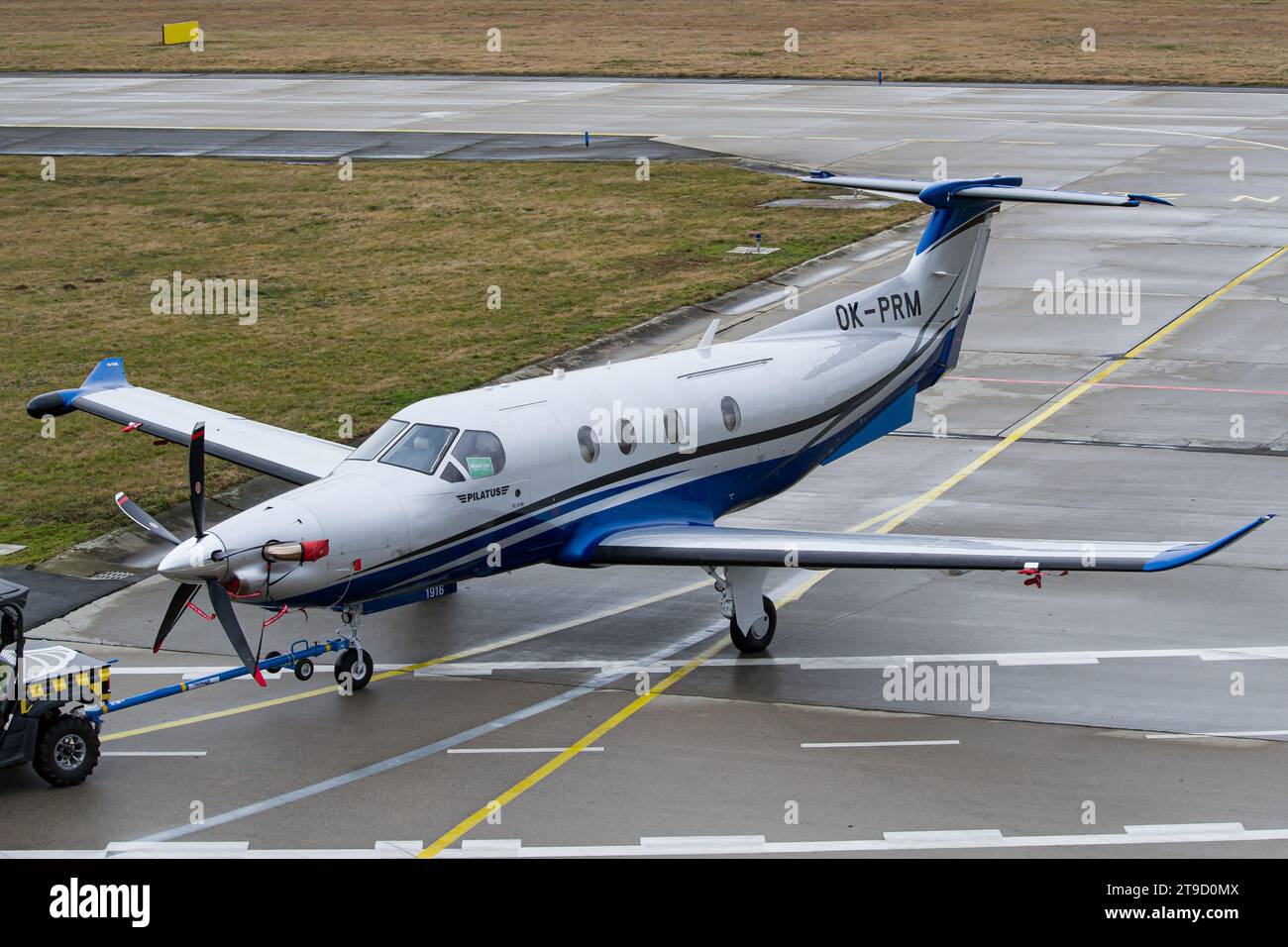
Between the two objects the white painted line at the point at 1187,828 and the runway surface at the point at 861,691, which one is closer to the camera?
the white painted line at the point at 1187,828

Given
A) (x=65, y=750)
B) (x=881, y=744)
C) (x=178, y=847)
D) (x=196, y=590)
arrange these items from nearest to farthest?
(x=178, y=847), (x=65, y=750), (x=196, y=590), (x=881, y=744)

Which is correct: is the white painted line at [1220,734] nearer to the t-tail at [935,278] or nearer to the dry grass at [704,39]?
the t-tail at [935,278]

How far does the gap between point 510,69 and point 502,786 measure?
2777 inches

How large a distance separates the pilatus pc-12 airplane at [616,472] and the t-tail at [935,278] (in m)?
0.04

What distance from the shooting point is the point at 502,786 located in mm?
17188

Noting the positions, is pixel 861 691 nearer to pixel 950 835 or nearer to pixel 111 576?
pixel 950 835

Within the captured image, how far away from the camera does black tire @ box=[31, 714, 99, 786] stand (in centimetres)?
1697

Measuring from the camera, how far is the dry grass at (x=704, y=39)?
80438mm

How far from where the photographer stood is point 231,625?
17.3m

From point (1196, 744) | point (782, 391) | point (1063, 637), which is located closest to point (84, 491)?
point (782, 391)

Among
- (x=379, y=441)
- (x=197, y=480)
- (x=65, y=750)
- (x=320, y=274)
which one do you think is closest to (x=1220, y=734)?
(x=379, y=441)

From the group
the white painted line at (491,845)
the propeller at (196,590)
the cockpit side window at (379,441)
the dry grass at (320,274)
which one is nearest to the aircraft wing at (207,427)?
the dry grass at (320,274)

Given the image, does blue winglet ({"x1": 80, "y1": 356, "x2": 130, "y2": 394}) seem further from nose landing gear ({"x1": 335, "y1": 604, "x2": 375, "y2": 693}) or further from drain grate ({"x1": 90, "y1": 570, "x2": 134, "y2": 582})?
nose landing gear ({"x1": 335, "y1": 604, "x2": 375, "y2": 693})

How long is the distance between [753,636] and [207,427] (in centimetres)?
939
